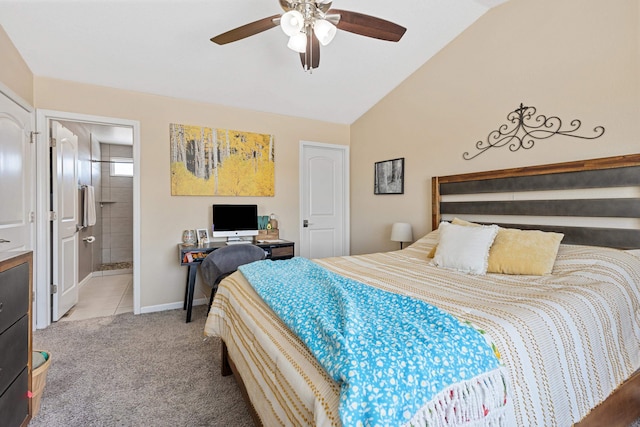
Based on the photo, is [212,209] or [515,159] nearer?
[515,159]

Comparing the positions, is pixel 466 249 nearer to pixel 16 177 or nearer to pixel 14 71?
pixel 16 177

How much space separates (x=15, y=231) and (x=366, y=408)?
315 cm

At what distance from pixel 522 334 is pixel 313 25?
1938 millimetres

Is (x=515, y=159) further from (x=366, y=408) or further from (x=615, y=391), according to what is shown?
(x=366, y=408)

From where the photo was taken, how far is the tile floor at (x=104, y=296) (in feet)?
10.9

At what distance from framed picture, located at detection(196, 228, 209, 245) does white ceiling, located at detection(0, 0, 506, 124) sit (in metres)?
1.51

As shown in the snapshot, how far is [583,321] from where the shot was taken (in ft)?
4.29

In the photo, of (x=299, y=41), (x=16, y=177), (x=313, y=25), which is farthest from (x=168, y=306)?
(x=313, y=25)

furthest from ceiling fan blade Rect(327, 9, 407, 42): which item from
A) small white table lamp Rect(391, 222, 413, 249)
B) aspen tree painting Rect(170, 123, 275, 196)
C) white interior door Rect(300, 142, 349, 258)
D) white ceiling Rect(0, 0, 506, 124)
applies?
white interior door Rect(300, 142, 349, 258)

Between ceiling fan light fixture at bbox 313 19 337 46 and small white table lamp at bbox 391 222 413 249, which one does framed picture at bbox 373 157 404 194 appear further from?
ceiling fan light fixture at bbox 313 19 337 46

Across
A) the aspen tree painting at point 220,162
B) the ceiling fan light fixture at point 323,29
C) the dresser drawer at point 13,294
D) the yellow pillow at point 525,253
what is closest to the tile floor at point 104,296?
the aspen tree painting at point 220,162

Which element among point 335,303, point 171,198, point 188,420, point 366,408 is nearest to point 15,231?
point 171,198

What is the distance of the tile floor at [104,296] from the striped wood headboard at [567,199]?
388cm

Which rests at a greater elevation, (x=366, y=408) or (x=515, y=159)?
(x=515, y=159)
